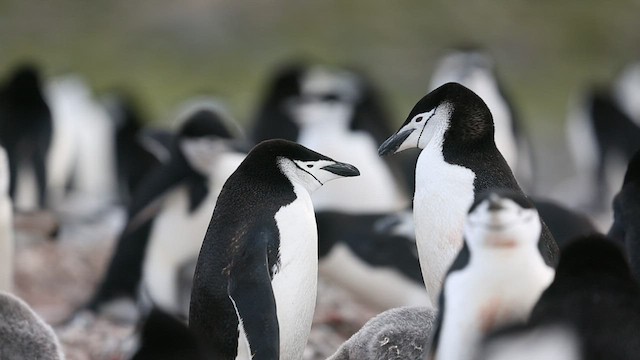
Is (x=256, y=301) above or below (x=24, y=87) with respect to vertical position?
above

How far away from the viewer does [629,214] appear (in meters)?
5.41

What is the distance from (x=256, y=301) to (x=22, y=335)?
821 millimetres

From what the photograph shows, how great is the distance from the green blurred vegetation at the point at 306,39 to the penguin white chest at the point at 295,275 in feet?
47.7

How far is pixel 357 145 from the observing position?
9523 millimetres

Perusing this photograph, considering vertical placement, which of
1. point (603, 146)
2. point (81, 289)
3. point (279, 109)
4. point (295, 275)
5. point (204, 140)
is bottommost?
point (603, 146)

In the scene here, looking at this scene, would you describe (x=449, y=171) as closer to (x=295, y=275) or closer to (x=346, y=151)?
(x=295, y=275)

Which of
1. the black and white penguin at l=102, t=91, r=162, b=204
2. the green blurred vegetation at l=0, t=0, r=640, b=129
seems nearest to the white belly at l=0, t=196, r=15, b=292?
the black and white penguin at l=102, t=91, r=162, b=204

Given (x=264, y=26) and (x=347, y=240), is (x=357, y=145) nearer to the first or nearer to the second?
(x=347, y=240)

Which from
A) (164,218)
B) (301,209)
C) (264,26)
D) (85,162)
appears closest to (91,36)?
(264,26)

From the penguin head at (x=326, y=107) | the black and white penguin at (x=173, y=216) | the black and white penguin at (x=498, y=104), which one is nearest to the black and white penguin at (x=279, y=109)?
the penguin head at (x=326, y=107)

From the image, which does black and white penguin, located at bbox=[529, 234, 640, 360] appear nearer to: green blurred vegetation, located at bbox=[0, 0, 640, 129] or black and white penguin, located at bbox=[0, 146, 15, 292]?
black and white penguin, located at bbox=[0, 146, 15, 292]

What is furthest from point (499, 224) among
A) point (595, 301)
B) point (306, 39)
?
point (306, 39)

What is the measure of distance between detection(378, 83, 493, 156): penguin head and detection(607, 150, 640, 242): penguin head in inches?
28.6

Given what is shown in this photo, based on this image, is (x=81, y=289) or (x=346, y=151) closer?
(x=346, y=151)
